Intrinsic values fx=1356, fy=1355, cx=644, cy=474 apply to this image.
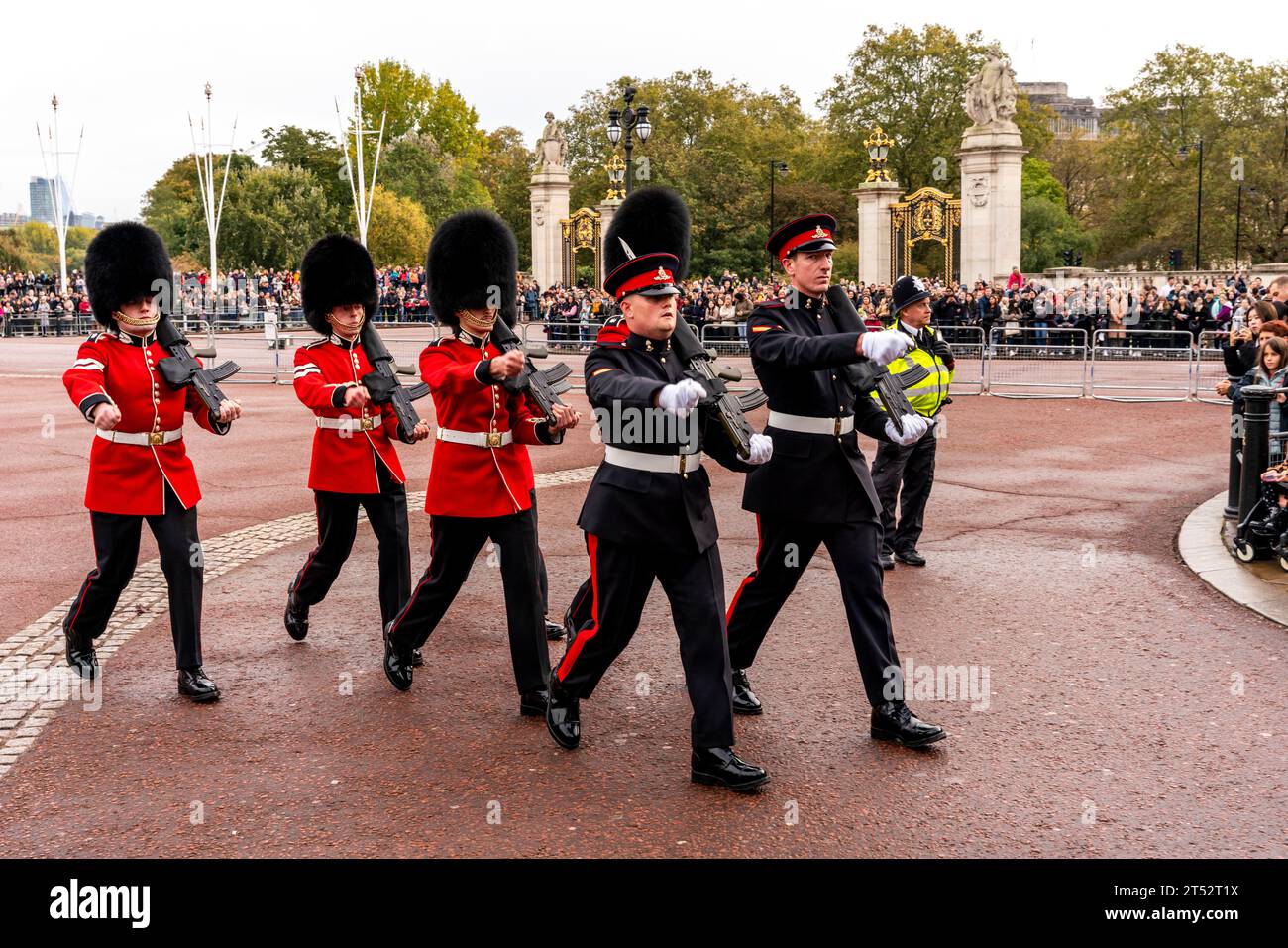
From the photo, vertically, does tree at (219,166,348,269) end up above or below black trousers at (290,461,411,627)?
above

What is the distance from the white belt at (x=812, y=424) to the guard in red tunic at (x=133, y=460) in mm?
2288

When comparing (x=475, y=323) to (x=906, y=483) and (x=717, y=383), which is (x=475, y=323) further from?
(x=906, y=483)

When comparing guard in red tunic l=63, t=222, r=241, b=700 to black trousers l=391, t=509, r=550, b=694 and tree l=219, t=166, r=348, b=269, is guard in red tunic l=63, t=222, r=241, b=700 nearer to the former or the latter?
black trousers l=391, t=509, r=550, b=694

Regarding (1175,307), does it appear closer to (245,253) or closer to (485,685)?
(485,685)

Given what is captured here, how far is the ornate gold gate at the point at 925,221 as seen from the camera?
30453mm

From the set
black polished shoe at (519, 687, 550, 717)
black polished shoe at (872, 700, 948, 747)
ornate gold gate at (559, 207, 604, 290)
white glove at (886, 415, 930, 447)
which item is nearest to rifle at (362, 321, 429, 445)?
black polished shoe at (519, 687, 550, 717)

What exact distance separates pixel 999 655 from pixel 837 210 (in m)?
45.9

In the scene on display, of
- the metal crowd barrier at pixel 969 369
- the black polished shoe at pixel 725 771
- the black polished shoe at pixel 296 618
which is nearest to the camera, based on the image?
the black polished shoe at pixel 725 771

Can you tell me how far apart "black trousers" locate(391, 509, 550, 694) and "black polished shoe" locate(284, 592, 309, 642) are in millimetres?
1001

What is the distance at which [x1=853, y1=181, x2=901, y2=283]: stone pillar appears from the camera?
104ft

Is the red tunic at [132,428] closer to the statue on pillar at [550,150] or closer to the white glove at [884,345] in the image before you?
the white glove at [884,345]

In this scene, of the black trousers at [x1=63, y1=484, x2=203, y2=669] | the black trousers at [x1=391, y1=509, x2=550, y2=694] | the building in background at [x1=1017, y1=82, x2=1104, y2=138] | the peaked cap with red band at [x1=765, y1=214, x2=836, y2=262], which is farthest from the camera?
the building in background at [x1=1017, y1=82, x2=1104, y2=138]

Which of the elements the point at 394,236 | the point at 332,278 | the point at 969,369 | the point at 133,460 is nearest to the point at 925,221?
the point at 969,369

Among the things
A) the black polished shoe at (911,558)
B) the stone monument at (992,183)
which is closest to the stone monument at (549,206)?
the stone monument at (992,183)
